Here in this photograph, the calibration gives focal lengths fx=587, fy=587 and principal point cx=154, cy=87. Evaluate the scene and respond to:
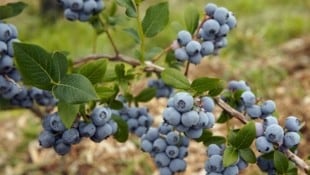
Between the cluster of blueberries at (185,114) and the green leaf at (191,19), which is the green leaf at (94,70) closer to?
the cluster of blueberries at (185,114)

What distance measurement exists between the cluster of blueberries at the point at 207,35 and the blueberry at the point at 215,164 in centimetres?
25

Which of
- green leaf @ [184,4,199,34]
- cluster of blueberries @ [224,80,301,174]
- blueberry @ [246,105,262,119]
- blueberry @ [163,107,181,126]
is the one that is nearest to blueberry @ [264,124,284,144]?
cluster of blueberries @ [224,80,301,174]

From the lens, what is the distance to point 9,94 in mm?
1448

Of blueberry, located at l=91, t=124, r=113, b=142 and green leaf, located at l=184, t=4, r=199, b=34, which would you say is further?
green leaf, located at l=184, t=4, r=199, b=34

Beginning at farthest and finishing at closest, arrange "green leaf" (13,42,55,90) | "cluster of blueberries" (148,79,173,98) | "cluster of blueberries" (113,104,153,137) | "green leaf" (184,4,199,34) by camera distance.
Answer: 1. "cluster of blueberries" (148,79,173,98)
2. "cluster of blueberries" (113,104,153,137)
3. "green leaf" (184,4,199,34)
4. "green leaf" (13,42,55,90)

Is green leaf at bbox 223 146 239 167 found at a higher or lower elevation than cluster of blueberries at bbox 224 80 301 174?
lower

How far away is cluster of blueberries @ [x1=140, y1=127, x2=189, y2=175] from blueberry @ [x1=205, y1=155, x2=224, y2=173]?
0.14 metres

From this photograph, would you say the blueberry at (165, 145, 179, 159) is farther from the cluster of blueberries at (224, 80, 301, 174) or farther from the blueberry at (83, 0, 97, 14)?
the blueberry at (83, 0, 97, 14)

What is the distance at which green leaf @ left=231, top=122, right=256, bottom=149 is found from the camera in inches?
51.6

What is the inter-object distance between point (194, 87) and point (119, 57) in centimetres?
38

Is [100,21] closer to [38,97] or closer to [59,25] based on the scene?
[38,97]

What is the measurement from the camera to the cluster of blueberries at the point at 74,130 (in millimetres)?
1276

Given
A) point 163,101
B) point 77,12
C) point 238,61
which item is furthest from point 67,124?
point 238,61

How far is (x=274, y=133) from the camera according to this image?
4.21 feet
